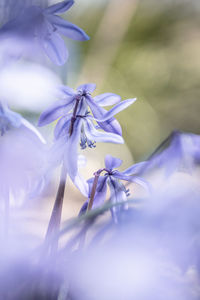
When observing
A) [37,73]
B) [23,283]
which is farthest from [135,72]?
Answer: [23,283]

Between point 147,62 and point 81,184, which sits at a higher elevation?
point 147,62

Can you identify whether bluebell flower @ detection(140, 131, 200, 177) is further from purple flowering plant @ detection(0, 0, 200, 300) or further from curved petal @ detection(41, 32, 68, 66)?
curved petal @ detection(41, 32, 68, 66)

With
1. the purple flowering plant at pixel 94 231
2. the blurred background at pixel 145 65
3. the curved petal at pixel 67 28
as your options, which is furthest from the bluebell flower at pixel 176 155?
the blurred background at pixel 145 65

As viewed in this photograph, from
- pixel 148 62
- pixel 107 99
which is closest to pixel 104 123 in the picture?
pixel 107 99

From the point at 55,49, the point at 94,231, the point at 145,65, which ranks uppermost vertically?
the point at 145,65

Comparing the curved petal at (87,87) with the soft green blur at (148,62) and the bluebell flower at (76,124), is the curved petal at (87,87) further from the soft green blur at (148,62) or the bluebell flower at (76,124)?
the soft green blur at (148,62)

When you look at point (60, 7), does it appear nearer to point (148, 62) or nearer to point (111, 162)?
point (111, 162)
